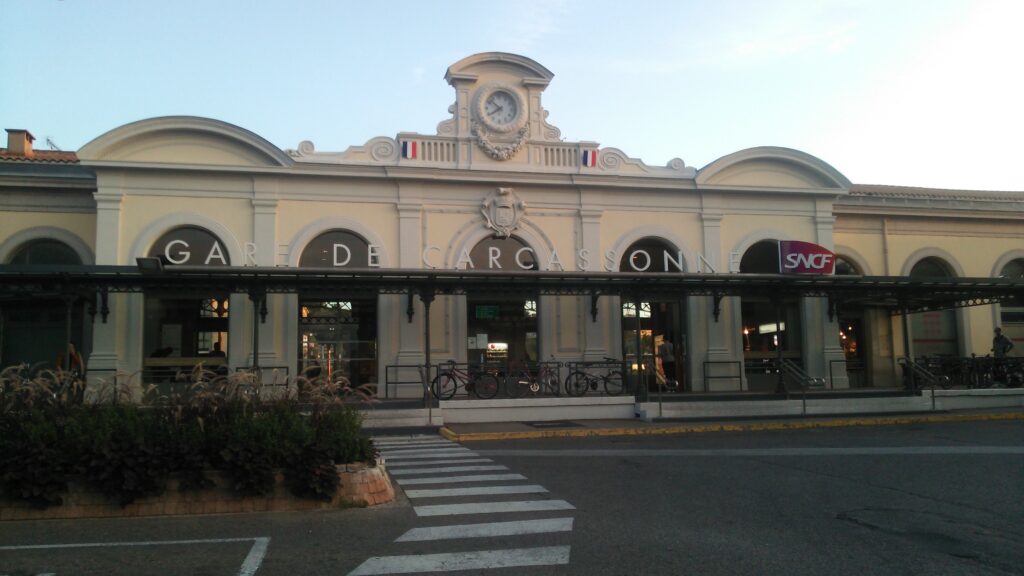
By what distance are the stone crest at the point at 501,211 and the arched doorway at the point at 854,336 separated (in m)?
11.3

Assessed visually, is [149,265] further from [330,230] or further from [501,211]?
[501,211]

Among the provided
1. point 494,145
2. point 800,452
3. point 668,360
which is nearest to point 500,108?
point 494,145

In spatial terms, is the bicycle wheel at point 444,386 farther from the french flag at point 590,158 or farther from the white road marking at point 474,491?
the white road marking at point 474,491

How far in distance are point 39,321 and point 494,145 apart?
13.6 metres

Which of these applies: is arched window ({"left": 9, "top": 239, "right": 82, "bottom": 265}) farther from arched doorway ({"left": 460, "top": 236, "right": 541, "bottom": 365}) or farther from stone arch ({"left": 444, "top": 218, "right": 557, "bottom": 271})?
arched doorway ({"left": 460, "top": 236, "right": 541, "bottom": 365})

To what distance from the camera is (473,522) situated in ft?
26.0

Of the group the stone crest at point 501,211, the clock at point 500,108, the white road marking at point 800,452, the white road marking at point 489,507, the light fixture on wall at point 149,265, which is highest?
the clock at point 500,108

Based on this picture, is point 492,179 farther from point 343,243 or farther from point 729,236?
point 729,236

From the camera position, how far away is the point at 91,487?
8.30 metres

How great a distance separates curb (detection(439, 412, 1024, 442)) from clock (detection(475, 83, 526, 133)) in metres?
9.67

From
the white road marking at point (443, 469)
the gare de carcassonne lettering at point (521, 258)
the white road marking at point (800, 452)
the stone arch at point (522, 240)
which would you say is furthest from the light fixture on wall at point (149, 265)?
the white road marking at point (443, 469)

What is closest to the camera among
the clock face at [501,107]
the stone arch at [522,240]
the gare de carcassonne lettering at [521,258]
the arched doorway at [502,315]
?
the gare de carcassonne lettering at [521,258]

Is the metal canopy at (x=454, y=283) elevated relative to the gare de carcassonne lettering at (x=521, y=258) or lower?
lower

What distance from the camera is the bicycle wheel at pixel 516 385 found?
19.9 m
